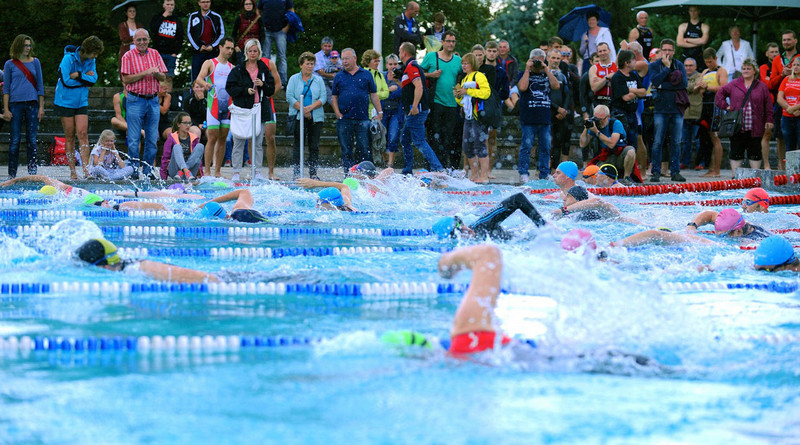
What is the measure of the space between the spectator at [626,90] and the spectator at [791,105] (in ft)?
5.89

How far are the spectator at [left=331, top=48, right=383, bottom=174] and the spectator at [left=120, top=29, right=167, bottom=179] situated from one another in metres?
2.27

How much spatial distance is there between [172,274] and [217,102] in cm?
721

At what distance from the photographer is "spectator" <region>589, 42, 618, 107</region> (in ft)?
41.9

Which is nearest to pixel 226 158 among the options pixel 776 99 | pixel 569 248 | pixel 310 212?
pixel 310 212

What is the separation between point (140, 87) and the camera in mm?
11977

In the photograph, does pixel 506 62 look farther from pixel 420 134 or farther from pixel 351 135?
pixel 351 135

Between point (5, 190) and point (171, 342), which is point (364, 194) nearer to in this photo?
point (5, 190)

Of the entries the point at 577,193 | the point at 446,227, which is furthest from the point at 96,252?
the point at 577,193

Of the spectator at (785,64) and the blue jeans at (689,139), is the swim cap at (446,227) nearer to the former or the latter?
the spectator at (785,64)

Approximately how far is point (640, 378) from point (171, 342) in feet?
6.90

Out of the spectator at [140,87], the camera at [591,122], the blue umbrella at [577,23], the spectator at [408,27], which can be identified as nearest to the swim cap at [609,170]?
the camera at [591,122]

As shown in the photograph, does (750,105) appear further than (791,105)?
Yes

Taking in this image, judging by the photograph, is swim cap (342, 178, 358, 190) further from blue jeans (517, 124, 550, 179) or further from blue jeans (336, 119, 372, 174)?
blue jeans (517, 124, 550, 179)

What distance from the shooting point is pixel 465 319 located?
4.19 m
